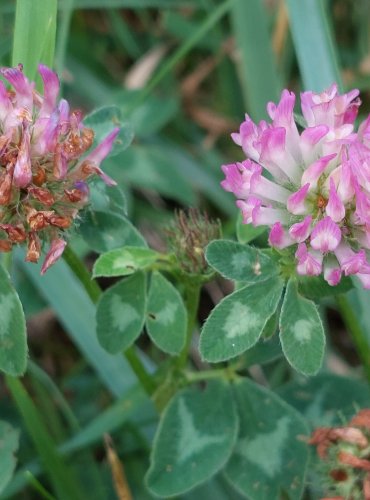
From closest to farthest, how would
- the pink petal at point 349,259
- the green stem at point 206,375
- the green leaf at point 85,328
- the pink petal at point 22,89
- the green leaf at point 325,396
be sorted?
1. the pink petal at point 349,259
2. the pink petal at point 22,89
3. the green stem at point 206,375
4. the green leaf at point 325,396
5. the green leaf at point 85,328

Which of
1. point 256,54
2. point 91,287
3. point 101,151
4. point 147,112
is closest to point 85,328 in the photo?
point 91,287

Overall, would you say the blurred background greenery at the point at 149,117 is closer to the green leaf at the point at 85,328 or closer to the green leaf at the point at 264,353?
the green leaf at the point at 85,328

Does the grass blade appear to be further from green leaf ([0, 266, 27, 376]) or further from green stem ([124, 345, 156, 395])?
green leaf ([0, 266, 27, 376])

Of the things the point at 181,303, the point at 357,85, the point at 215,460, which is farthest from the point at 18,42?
the point at 357,85

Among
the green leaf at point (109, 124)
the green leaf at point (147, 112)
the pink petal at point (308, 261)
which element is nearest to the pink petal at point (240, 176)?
the pink petal at point (308, 261)

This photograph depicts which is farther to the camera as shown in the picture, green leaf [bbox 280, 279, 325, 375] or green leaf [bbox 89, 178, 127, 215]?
green leaf [bbox 89, 178, 127, 215]

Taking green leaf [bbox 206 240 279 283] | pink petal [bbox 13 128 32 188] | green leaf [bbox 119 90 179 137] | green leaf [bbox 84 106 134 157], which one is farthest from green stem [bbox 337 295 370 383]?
green leaf [bbox 119 90 179 137]

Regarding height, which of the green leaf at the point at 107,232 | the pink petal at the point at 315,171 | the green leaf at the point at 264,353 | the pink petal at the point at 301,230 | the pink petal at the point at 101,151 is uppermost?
the pink petal at the point at 101,151
